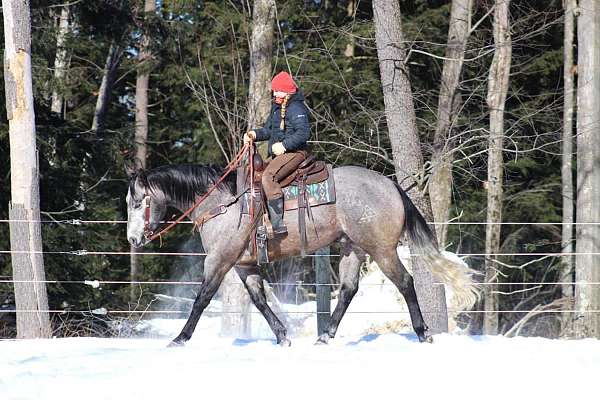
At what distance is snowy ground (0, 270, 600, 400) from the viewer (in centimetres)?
612

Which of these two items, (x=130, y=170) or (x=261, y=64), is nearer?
(x=130, y=170)

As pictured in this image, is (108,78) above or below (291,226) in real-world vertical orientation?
above

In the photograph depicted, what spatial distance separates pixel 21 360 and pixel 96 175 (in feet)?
28.8

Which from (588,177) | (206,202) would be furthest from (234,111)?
(206,202)

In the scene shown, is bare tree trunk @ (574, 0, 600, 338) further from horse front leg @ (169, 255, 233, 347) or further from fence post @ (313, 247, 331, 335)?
horse front leg @ (169, 255, 233, 347)

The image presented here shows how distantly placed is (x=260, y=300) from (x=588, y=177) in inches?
342

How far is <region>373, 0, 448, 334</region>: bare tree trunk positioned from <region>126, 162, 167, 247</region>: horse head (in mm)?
3233

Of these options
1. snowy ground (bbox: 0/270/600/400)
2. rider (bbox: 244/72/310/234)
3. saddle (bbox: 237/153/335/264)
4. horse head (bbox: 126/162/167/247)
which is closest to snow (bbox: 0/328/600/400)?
snowy ground (bbox: 0/270/600/400)

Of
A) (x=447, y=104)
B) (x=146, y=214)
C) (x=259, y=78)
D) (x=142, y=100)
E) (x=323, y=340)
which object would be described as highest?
(x=142, y=100)

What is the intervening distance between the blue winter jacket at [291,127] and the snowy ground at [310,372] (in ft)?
5.97

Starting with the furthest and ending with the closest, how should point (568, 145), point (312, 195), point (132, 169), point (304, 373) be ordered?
point (568, 145), point (132, 169), point (312, 195), point (304, 373)

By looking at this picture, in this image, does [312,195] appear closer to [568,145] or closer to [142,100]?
→ [568,145]

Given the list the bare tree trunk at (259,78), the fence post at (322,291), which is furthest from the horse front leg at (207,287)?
the bare tree trunk at (259,78)

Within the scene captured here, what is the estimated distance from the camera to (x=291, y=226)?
26.7ft
